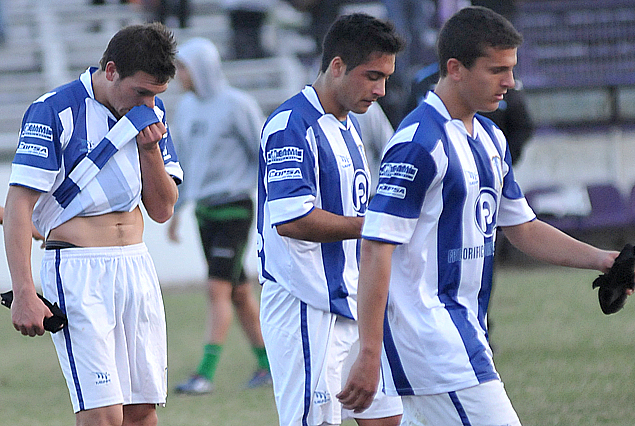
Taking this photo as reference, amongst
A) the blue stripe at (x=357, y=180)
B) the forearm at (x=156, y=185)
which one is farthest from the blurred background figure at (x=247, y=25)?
the blue stripe at (x=357, y=180)

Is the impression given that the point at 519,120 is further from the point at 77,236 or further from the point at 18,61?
the point at 18,61

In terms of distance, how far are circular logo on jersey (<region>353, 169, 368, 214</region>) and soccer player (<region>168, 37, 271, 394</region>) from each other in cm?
306

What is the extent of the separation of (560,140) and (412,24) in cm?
255

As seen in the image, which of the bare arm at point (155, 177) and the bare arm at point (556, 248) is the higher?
the bare arm at point (155, 177)

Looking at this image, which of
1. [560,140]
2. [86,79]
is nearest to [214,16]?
[560,140]

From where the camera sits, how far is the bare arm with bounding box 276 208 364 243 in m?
3.59

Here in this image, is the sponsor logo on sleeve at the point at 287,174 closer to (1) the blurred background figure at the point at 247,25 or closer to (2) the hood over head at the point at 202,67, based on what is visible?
(2) the hood over head at the point at 202,67

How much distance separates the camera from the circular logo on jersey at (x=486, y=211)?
3182 mm

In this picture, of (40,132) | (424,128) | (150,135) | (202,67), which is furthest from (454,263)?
(202,67)

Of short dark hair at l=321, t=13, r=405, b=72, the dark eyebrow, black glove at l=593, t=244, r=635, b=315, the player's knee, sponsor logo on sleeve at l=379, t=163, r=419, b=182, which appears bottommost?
the player's knee

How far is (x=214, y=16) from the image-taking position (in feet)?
55.6

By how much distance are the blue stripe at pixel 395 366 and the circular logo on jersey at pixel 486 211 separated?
0.44 metres

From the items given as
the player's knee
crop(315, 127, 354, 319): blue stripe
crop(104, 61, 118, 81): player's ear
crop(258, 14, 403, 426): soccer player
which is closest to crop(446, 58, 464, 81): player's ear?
crop(258, 14, 403, 426): soccer player

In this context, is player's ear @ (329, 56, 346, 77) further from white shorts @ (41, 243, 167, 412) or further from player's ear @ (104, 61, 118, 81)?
white shorts @ (41, 243, 167, 412)
